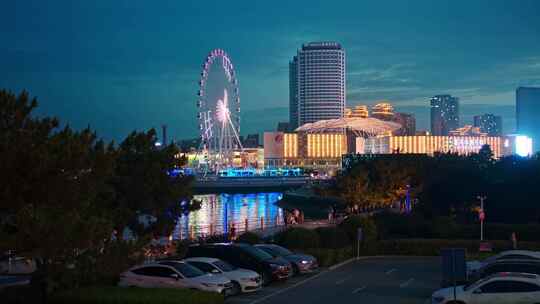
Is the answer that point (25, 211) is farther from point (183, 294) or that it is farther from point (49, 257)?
point (183, 294)

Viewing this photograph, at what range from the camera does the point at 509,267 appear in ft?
70.8

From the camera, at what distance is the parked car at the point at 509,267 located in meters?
21.3

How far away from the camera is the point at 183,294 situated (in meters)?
19.0

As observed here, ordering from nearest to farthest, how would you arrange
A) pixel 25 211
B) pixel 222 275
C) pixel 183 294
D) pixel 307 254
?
1. pixel 25 211
2. pixel 183 294
3. pixel 222 275
4. pixel 307 254

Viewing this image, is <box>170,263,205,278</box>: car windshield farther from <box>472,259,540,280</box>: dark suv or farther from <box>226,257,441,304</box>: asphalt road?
<box>472,259,540,280</box>: dark suv

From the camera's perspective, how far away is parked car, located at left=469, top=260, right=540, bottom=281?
70.0 feet

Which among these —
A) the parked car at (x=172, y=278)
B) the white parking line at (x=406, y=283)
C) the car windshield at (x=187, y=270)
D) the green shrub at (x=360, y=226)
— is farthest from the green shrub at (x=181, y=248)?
the green shrub at (x=360, y=226)

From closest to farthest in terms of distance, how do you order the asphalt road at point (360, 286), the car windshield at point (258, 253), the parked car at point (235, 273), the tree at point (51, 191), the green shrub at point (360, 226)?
the tree at point (51, 191), the asphalt road at point (360, 286), the parked car at point (235, 273), the car windshield at point (258, 253), the green shrub at point (360, 226)

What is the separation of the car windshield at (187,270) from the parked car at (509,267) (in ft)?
25.2

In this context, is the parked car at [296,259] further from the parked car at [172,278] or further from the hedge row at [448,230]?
the hedge row at [448,230]

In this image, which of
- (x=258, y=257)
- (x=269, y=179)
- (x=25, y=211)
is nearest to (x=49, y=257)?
(x=25, y=211)

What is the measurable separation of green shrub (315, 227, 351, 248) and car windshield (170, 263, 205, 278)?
41.6 ft

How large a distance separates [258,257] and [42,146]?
35.0 ft

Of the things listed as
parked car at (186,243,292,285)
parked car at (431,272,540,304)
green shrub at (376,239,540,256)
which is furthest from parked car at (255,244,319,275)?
parked car at (431,272,540,304)
